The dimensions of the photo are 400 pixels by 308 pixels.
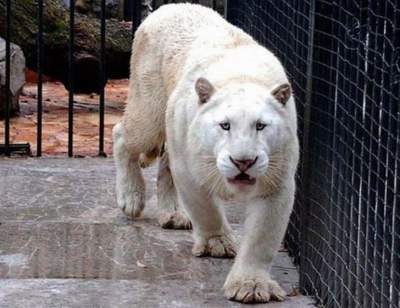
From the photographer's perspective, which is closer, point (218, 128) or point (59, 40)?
point (218, 128)

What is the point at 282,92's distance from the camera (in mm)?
5027

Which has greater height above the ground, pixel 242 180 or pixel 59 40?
pixel 242 180

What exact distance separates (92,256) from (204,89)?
136 centimetres

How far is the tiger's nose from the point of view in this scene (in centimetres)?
472

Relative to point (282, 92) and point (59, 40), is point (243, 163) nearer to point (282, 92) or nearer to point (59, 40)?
point (282, 92)

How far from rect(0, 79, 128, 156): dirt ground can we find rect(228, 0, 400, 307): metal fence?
3.32m

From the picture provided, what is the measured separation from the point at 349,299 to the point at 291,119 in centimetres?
91

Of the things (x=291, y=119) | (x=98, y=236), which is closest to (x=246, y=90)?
(x=291, y=119)

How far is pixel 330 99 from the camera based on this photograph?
5.11 meters

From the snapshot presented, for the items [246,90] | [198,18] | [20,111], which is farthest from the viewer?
[20,111]

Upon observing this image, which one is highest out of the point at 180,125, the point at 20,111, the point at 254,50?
the point at 254,50

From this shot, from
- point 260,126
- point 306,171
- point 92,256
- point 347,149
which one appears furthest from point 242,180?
point 92,256

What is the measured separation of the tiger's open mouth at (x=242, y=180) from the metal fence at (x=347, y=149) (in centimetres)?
39

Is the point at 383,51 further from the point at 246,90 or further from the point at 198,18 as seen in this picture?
the point at 198,18
